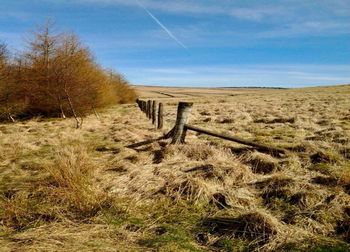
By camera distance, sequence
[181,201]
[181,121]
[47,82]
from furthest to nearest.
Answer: [47,82] < [181,121] < [181,201]

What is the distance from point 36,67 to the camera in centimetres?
2594

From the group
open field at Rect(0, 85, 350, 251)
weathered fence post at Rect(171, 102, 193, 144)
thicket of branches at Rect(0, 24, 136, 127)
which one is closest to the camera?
open field at Rect(0, 85, 350, 251)

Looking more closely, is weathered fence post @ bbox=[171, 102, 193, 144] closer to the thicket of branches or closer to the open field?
the open field

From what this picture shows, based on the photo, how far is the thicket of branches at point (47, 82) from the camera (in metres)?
23.8

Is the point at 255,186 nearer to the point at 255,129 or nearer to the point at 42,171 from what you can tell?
the point at 42,171

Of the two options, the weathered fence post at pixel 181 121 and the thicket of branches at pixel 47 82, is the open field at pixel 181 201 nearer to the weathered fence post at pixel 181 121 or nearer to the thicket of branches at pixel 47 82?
the weathered fence post at pixel 181 121

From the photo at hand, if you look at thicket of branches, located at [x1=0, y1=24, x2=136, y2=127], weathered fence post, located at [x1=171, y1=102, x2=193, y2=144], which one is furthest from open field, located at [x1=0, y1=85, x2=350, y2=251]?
thicket of branches, located at [x1=0, y1=24, x2=136, y2=127]

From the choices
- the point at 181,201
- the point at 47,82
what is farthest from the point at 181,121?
the point at 47,82

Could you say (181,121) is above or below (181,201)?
above

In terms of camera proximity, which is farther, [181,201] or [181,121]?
[181,121]

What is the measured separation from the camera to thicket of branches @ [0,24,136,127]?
23.8 m

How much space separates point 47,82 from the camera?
2528 cm

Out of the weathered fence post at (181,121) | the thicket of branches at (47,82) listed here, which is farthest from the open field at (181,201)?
the thicket of branches at (47,82)

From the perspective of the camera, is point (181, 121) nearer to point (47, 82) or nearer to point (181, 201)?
point (181, 201)
